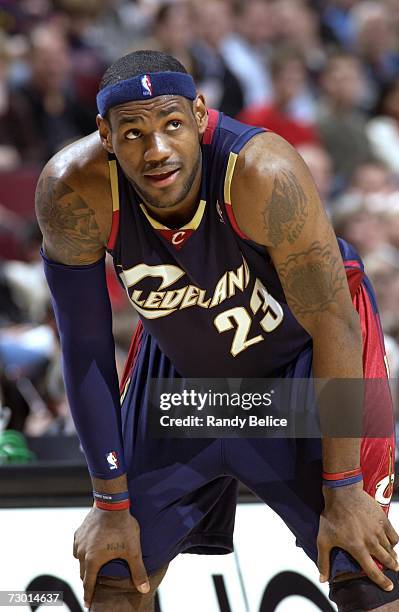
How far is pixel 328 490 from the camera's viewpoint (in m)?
2.44

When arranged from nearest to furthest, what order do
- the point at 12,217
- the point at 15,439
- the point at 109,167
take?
the point at 109,167 → the point at 15,439 → the point at 12,217

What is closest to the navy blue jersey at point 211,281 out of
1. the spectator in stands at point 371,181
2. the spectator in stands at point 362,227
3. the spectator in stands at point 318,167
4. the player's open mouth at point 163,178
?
the player's open mouth at point 163,178

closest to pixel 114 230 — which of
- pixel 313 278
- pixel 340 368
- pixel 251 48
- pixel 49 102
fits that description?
pixel 313 278

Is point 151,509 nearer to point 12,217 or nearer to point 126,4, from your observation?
point 12,217

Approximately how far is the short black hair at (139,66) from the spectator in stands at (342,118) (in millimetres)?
4861

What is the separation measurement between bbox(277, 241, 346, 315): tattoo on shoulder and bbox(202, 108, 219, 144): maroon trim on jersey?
0.36 meters

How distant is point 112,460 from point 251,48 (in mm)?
5881

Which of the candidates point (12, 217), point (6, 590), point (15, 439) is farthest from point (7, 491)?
point (12, 217)

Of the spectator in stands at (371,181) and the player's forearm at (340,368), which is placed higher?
the spectator in stands at (371,181)

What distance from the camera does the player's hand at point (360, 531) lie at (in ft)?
7.81

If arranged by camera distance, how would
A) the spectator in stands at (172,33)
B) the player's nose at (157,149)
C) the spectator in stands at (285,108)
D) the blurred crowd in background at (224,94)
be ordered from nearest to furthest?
the player's nose at (157,149)
the blurred crowd in background at (224,94)
the spectator in stands at (172,33)
the spectator in stands at (285,108)

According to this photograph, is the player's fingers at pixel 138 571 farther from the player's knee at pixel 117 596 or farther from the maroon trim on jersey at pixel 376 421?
the maroon trim on jersey at pixel 376 421

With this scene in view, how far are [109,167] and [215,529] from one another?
102cm

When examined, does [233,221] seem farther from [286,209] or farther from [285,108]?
[285,108]
